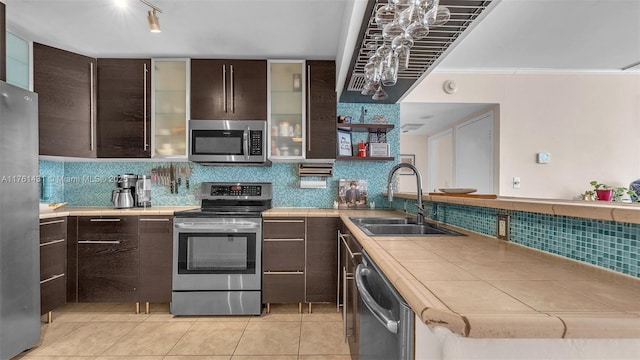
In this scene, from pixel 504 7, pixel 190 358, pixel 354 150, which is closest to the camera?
pixel 190 358

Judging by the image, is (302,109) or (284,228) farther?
(302,109)

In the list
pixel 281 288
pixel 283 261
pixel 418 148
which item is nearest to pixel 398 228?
pixel 283 261

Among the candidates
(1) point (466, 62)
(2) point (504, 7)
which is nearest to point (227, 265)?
(2) point (504, 7)

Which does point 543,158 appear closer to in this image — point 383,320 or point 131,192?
point 383,320

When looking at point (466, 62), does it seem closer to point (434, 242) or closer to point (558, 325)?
point (434, 242)

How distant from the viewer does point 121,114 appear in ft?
8.91

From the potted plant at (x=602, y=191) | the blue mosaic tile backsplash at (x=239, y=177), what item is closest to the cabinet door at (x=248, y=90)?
the blue mosaic tile backsplash at (x=239, y=177)

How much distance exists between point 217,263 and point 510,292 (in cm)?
222

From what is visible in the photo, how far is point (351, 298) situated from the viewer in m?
1.68

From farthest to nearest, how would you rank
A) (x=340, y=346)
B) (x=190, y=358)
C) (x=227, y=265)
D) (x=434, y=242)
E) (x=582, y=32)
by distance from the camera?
(x=582, y=32), (x=227, y=265), (x=340, y=346), (x=190, y=358), (x=434, y=242)

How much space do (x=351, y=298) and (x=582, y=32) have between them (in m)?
3.05

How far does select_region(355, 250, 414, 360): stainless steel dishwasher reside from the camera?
0.74m

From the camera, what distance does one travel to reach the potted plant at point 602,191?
125 inches

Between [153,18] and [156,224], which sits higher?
[153,18]
